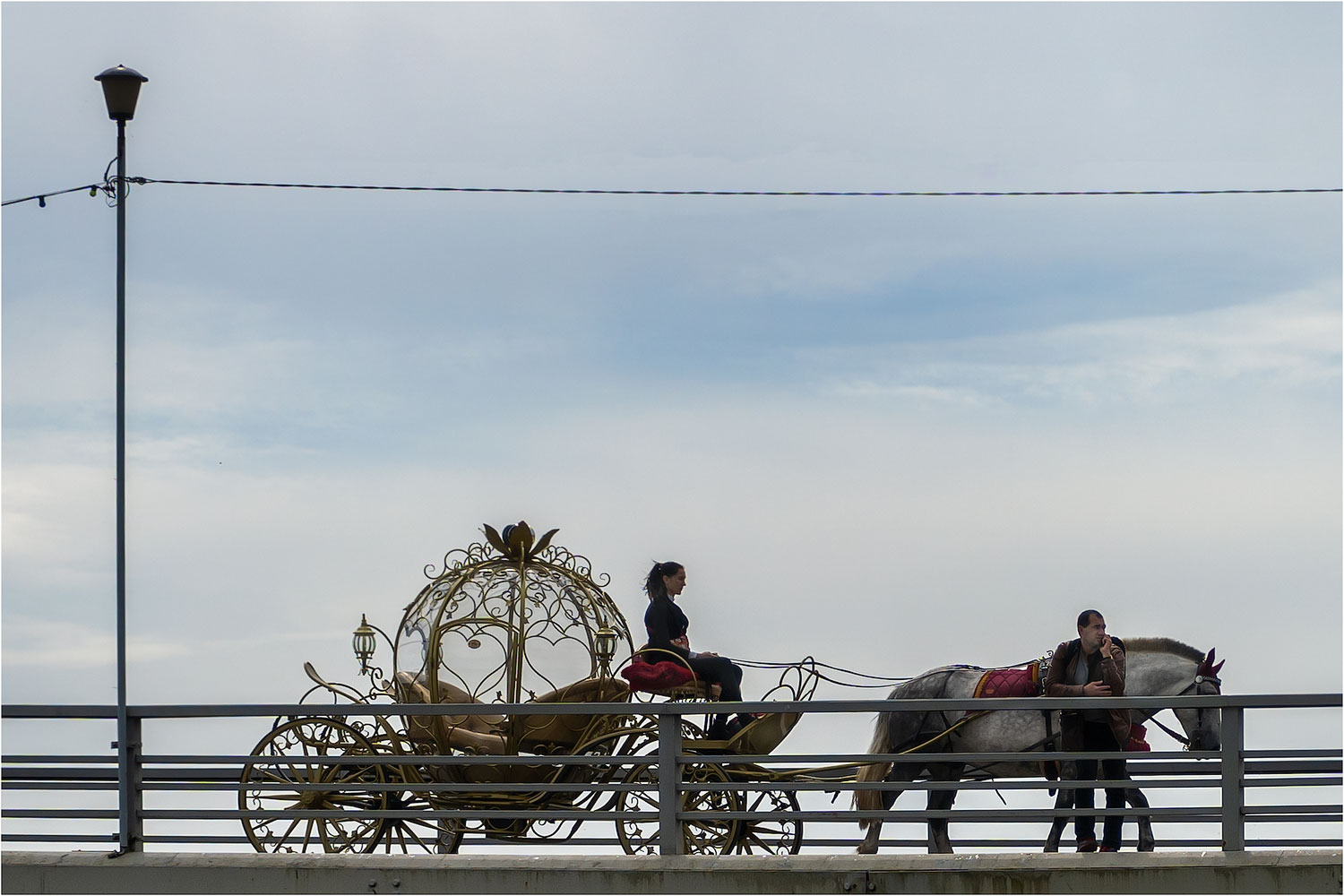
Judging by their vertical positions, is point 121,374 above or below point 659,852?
above

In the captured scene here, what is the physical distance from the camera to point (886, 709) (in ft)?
39.9

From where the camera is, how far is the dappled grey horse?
46.2 feet

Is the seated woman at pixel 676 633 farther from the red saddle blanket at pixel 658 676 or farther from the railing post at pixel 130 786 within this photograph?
Answer: the railing post at pixel 130 786

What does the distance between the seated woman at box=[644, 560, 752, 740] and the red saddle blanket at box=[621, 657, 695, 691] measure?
0.11m

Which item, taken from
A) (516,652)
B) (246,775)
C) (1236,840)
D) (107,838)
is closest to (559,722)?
(516,652)

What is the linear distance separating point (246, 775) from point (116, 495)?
234cm

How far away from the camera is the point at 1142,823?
13742 millimetres

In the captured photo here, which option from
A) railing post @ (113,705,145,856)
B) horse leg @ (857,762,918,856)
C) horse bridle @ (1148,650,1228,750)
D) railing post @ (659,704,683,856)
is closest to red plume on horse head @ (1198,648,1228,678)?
horse bridle @ (1148,650,1228,750)

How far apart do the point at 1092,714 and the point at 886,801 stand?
87.4 inches

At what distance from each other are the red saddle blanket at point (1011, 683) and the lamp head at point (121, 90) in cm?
809

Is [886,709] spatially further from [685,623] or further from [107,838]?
[107,838]

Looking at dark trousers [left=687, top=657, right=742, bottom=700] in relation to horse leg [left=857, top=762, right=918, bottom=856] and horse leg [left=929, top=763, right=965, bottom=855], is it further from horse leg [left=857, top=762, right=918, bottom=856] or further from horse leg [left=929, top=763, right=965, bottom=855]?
horse leg [left=929, top=763, right=965, bottom=855]

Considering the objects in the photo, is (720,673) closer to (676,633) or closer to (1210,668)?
(676,633)

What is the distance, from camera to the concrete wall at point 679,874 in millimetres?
11891
